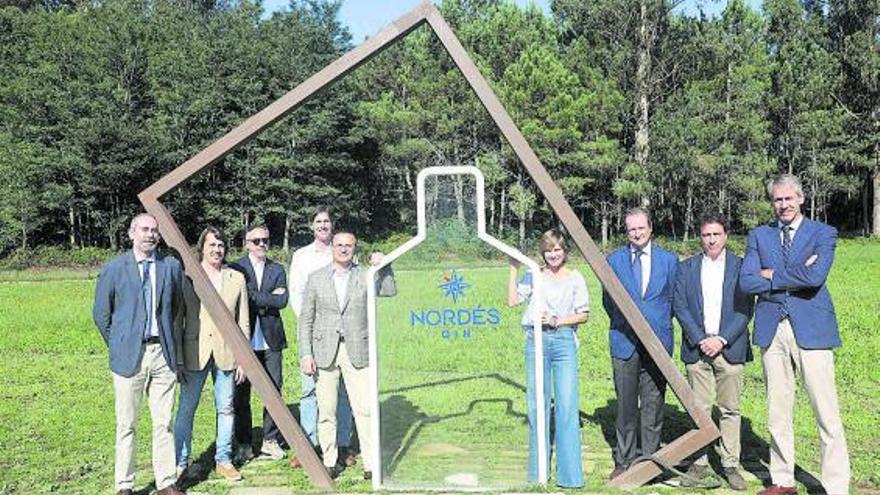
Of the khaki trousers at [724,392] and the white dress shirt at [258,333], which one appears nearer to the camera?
the khaki trousers at [724,392]

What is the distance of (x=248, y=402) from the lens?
634 cm

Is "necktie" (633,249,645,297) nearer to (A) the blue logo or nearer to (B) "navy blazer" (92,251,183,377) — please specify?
(A) the blue logo

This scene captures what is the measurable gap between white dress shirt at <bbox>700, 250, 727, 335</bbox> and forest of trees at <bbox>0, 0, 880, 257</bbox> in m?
22.8

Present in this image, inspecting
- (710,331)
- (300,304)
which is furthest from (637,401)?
→ (300,304)

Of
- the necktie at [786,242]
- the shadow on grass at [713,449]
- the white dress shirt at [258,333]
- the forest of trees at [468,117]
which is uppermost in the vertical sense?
the forest of trees at [468,117]

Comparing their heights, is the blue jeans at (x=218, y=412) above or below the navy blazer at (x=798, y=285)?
below

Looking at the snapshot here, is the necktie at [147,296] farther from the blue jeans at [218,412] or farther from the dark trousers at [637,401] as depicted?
the dark trousers at [637,401]

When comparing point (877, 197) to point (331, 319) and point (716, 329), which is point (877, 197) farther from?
point (331, 319)

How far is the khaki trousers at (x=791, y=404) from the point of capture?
190 inches

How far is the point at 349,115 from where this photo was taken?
33531mm

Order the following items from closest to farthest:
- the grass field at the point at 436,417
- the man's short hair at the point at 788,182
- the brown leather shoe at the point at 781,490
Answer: the man's short hair at the point at 788,182 → the brown leather shoe at the point at 781,490 → the grass field at the point at 436,417

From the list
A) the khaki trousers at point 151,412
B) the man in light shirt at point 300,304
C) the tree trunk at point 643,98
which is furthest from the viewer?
the tree trunk at point 643,98

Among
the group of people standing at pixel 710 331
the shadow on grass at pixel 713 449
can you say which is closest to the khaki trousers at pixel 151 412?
the group of people standing at pixel 710 331

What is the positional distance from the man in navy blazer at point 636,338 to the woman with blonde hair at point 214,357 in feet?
8.84
